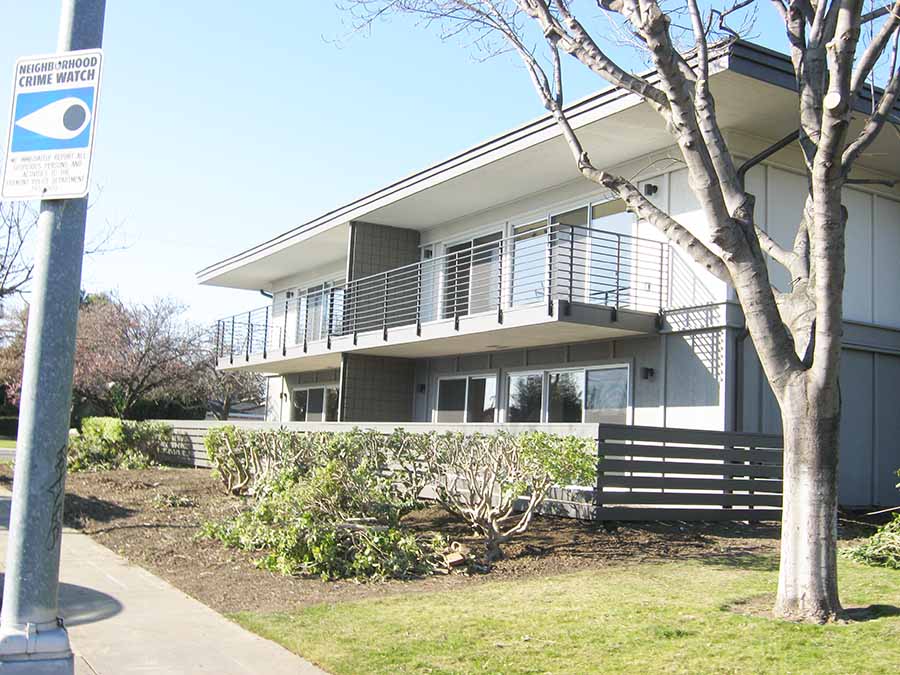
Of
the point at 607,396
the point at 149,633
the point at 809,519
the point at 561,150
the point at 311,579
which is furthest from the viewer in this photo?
the point at 607,396

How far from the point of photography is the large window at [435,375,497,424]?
19.2 metres

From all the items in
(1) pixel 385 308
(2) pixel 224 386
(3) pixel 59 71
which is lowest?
(3) pixel 59 71

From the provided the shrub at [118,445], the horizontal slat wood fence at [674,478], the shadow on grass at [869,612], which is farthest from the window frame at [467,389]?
the shadow on grass at [869,612]

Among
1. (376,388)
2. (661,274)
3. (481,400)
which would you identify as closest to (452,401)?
(481,400)

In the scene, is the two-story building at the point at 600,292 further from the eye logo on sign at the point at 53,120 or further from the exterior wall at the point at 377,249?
the eye logo on sign at the point at 53,120

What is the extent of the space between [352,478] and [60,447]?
20.7ft

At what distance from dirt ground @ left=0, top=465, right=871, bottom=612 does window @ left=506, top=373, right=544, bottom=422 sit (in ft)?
17.8

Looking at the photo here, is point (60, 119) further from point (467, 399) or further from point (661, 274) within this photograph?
point (467, 399)

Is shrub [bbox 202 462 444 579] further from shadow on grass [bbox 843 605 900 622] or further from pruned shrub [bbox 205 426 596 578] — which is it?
shadow on grass [bbox 843 605 900 622]

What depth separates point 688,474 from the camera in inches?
468

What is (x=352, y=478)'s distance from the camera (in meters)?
9.97

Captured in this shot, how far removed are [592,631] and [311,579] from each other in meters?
3.28

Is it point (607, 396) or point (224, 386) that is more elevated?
point (224, 386)

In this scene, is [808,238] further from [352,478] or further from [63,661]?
[63,661]
